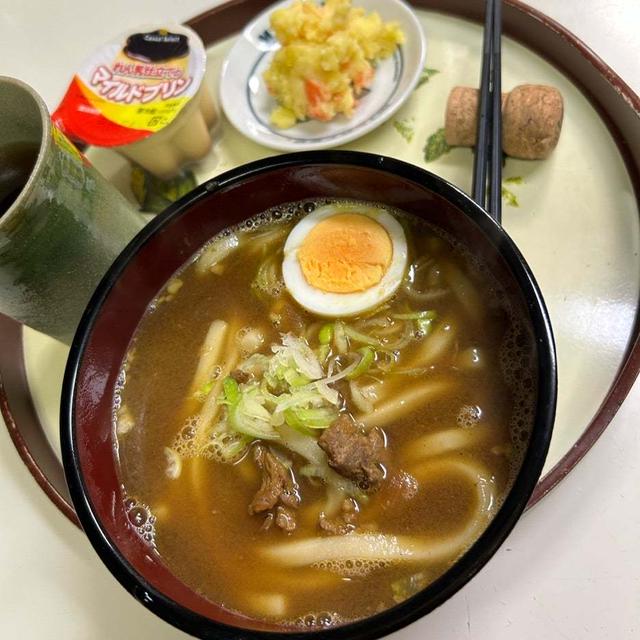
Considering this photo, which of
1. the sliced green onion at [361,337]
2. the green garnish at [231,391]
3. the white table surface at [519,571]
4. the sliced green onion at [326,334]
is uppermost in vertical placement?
the sliced green onion at [361,337]

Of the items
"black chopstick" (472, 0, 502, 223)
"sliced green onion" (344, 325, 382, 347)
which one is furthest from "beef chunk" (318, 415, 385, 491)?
"black chopstick" (472, 0, 502, 223)

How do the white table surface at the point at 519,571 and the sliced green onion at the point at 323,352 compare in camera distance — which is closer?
the white table surface at the point at 519,571

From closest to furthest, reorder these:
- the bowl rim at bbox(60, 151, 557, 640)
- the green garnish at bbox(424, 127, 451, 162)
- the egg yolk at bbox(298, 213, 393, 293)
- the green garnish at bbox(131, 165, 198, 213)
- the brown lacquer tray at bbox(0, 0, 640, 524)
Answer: the bowl rim at bbox(60, 151, 557, 640) < the brown lacquer tray at bbox(0, 0, 640, 524) < the egg yolk at bbox(298, 213, 393, 293) < the green garnish at bbox(424, 127, 451, 162) < the green garnish at bbox(131, 165, 198, 213)

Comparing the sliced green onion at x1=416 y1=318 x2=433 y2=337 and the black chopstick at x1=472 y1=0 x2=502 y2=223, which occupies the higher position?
the black chopstick at x1=472 y1=0 x2=502 y2=223

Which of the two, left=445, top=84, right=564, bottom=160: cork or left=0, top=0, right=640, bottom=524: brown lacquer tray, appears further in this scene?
left=445, top=84, right=564, bottom=160: cork

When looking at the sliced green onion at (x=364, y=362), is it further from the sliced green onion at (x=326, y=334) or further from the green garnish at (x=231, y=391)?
the green garnish at (x=231, y=391)

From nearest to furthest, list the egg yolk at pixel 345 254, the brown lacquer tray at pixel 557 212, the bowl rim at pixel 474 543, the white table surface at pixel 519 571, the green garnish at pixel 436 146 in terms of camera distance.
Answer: the bowl rim at pixel 474 543 → the white table surface at pixel 519 571 → the brown lacquer tray at pixel 557 212 → the egg yolk at pixel 345 254 → the green garnish at pixel 436 146

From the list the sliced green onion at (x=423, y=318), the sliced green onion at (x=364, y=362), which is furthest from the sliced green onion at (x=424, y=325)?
the sliced green onion at (x=364, y=362)

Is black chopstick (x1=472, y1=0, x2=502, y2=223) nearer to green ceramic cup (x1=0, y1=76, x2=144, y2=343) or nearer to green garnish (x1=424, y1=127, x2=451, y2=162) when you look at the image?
green garnish (x1=424, y1=127, x2=451, y2=162)

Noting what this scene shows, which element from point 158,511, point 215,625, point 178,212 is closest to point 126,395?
point 158,511

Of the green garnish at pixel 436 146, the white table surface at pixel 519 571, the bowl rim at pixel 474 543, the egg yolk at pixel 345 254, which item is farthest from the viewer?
the green garnish at pixel 436 146
